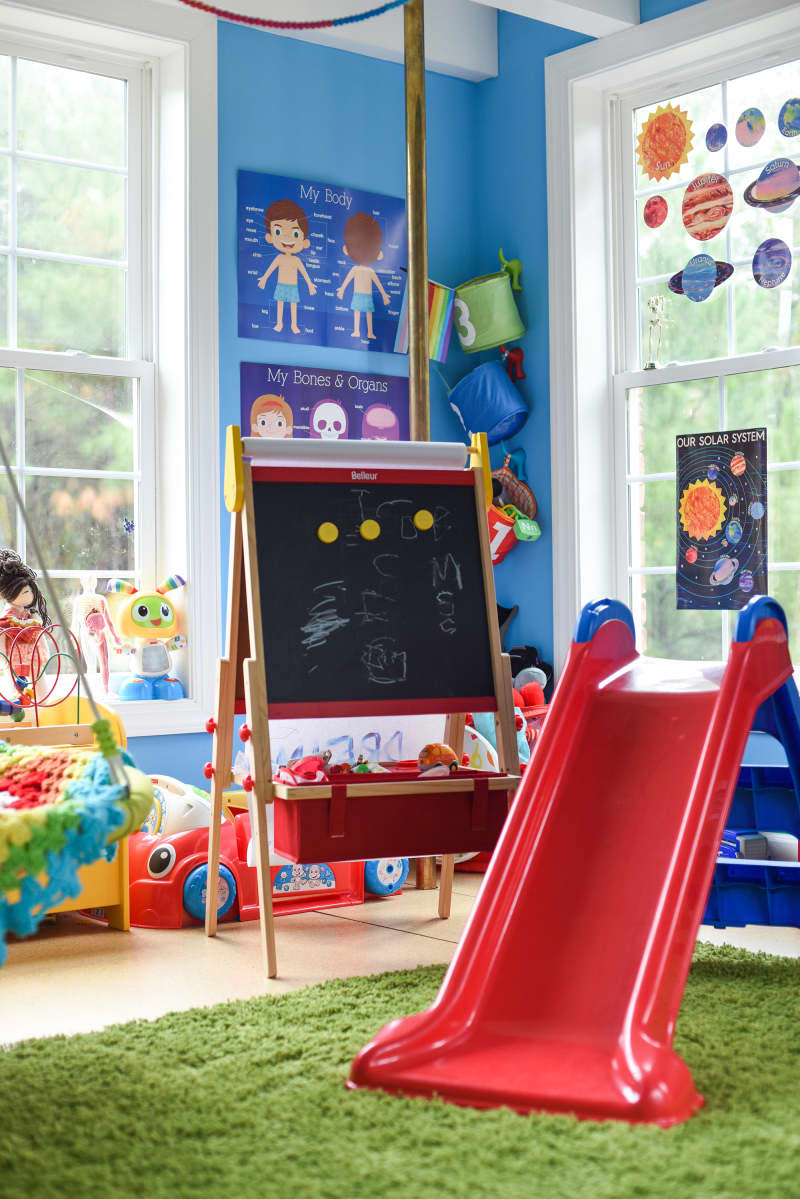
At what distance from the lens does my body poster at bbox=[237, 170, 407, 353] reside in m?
4.04

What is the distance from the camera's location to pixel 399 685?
300cm

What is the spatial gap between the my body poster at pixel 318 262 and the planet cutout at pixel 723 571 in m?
1.32

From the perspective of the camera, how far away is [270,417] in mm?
4059

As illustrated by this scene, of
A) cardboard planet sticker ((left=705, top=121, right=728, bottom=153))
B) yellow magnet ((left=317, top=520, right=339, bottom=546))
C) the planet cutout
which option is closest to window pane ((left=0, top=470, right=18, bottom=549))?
yellow magnet ((left=317, top=520, right=339, bottom=546))

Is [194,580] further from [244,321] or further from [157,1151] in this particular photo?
[157,1151]

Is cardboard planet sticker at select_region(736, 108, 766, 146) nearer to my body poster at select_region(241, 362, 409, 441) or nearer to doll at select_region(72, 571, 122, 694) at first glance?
my body poster at select_region(241, 362, 409, 441)

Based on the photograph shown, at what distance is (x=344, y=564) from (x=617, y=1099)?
1.47m

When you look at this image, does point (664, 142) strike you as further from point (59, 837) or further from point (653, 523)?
point (59, 837)

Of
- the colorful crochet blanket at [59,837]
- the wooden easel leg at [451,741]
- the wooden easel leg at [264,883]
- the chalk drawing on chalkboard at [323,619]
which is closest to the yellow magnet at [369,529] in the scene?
the chalk drawing on chalkboard at [323,619]

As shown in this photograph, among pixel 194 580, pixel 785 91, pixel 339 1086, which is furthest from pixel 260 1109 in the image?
pixel 785 91

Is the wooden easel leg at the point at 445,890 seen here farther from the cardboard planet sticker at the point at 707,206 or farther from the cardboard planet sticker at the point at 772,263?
the cardboard planet sticker at the point at 707,206

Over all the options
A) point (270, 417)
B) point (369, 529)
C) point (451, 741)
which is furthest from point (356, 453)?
point (270, 417)

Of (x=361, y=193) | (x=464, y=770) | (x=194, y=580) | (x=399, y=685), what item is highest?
(x=361, y=193)

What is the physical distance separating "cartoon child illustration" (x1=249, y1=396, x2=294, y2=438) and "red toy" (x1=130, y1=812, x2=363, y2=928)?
126cm
